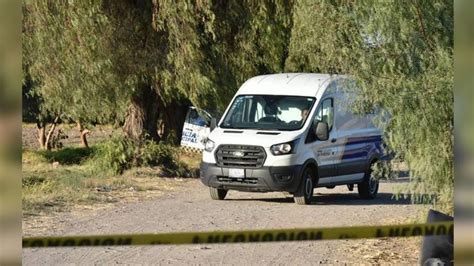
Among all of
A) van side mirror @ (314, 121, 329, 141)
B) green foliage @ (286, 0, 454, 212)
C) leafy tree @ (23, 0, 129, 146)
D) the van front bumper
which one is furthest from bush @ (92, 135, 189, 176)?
green foliage @ (286, 0, 454, 212)

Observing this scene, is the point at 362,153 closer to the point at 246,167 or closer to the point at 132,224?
the point at 246,167

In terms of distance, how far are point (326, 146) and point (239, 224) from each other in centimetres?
359

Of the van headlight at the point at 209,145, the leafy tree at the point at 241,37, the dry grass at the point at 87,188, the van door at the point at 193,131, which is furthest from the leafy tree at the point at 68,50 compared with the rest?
the van door at the point at 193,131

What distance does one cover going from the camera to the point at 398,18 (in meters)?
9.25

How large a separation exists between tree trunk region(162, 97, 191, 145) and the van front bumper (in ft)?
22.6

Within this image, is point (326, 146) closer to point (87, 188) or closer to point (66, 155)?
point (87, 188)

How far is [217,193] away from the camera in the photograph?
1616cm

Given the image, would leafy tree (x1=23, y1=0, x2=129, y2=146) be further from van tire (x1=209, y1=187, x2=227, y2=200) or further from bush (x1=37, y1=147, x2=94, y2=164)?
bush (x1=37, y1=147, x2=94, y2=164)

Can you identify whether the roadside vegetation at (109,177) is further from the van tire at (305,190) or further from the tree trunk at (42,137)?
the tree trunk at (42,137)

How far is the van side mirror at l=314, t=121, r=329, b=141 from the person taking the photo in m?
15.8

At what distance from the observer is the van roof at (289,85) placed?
52.7ft

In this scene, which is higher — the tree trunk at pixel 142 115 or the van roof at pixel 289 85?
the van roof at pixel 289 85

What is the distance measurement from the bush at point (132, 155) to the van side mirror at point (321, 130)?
584 cm

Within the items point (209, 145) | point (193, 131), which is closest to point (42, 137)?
point (193, 131)
